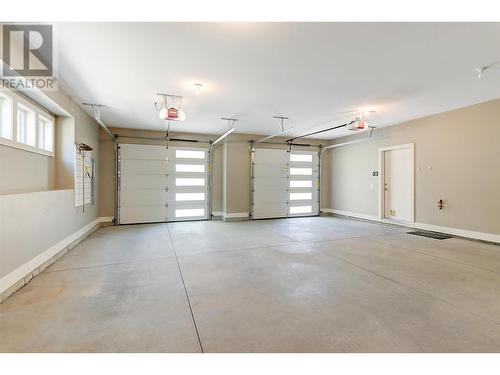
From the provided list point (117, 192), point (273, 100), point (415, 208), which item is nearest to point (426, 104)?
point (415, 208)

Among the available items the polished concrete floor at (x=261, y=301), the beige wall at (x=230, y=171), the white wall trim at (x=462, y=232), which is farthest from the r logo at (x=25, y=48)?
the white wall trim at (x=462, y=232)

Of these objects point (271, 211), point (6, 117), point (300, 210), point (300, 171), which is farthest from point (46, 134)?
point (300, 210)

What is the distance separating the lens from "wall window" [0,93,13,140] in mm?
2943

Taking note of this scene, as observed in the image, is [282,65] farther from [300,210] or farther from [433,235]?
[300,210]

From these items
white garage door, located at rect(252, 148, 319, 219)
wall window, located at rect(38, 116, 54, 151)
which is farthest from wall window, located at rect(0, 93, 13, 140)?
white garage door, located at rect(252, 148, 319, 219)

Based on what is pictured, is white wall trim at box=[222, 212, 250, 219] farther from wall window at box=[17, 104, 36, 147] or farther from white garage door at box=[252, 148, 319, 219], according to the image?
wall window at box=[17, 104, 36, 147]

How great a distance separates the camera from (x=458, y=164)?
516cm

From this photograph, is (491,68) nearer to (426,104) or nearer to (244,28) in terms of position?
(426,104)

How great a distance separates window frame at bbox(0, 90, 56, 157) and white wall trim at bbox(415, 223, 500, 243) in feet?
24.9

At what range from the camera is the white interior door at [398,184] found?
6.31 metres

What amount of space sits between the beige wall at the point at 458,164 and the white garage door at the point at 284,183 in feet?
8.37

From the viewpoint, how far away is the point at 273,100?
4629 millimetres

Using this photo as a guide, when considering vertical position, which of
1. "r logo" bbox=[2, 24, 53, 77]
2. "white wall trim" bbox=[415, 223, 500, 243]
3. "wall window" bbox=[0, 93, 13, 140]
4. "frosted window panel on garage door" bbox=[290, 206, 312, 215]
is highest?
"r logo" bbox=[2, 24, 53, 77]

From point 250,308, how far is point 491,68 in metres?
4.28
